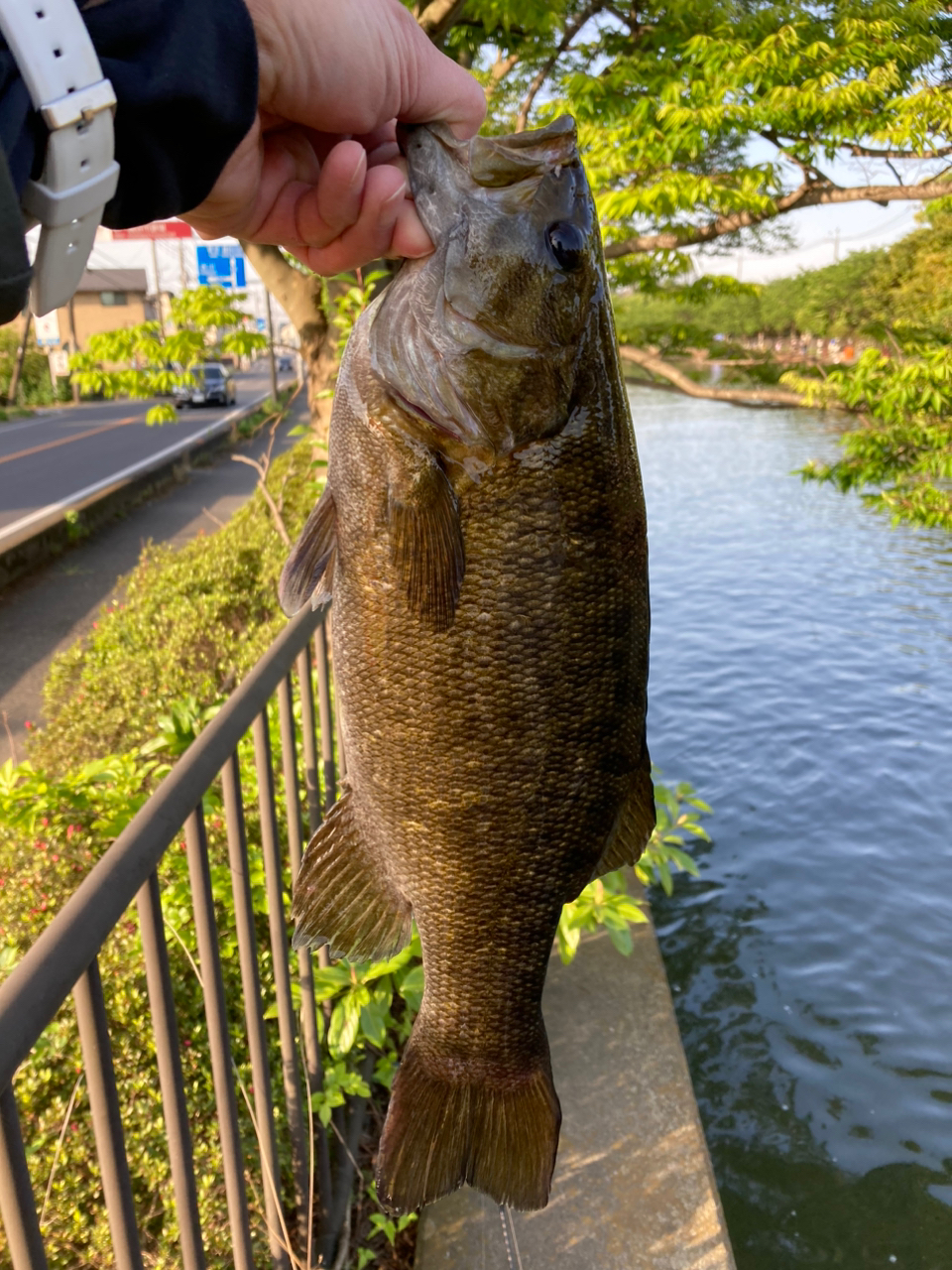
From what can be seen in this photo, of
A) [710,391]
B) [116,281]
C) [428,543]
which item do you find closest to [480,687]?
[428,543]

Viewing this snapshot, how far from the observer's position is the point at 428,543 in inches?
52.3

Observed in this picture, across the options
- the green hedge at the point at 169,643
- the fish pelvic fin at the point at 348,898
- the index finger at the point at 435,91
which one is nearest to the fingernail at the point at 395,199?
the index finger at the point at 435,91

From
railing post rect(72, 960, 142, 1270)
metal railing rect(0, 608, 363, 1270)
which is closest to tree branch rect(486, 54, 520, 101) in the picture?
metal railing rect(0, 608, 363, 1270)

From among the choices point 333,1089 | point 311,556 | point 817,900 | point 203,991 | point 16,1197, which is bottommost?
point 817,900

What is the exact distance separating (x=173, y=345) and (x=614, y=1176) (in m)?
6.78

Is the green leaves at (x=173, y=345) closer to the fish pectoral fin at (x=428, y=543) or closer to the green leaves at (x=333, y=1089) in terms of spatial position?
the green leaves at (x=333, y=1089)

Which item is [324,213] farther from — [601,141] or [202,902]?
[601,141]

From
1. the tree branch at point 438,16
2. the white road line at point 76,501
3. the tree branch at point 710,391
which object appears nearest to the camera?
the tree branch at point 438,16

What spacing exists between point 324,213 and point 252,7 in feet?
0.97

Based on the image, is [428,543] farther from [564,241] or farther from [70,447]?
[70,447]

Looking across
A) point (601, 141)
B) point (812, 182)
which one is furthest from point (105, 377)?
point (812, 182)

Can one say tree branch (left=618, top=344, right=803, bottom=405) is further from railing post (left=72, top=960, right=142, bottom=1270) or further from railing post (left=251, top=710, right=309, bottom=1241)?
railing post (left=72, top=960, right=142, bottom=1270)

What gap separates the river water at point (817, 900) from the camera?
4246 millimetres

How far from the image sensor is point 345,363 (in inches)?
57.3
